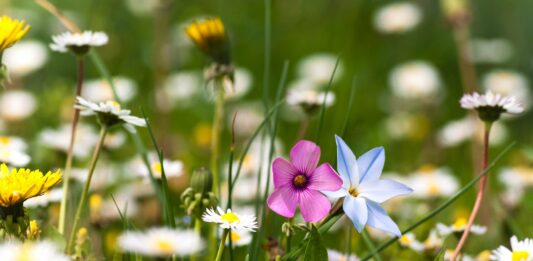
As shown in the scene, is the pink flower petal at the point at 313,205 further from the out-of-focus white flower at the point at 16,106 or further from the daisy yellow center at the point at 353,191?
the out-of-focus white flower at the point at 16,106

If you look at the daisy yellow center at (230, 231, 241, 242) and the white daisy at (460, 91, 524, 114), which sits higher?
the white daisy at (460, 91, 524, 114)

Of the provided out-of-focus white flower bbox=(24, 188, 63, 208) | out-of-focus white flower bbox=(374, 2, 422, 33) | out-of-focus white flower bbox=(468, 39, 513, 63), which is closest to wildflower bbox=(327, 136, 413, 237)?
out-of-focus white flower bbox=(24, 188, 63, 208)

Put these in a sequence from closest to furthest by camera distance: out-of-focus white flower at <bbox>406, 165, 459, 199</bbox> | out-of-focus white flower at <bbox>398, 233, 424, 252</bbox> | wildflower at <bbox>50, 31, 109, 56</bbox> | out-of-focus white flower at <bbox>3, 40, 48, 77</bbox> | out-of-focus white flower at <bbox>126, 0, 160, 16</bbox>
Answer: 1. wildflower at <bbox>50, 31, 109, 56</bbox>
2. out-of-focus white flower at <bbox>398, 233, 424, 252</bbox>
3. out-of-focus white flower at <bbox>406, 165, 459, 199</bbox>
4. out-of-focus white flower at <bbox>3, 40, 48, 77</bbox>
5. out-of-focus white flower at <bbox>126, 0, 160, 16</bbox>

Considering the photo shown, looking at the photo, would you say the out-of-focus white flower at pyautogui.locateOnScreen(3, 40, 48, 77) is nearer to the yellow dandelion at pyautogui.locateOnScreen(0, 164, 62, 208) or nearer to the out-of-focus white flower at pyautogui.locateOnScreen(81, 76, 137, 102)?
the out-of-focus white flower at pyautogui.locateOnScreen(81, 76, 137, 102)

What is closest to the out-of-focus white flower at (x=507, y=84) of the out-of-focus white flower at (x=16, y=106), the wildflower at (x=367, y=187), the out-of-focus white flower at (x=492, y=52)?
the out-of-focus white flower at (x=492, y=52)

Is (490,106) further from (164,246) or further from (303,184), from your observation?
(164,246)

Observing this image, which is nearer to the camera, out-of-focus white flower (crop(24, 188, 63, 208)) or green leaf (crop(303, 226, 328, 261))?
green leaf (crop(303, 226, 328, 261))

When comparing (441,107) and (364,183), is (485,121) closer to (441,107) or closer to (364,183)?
(364,183)

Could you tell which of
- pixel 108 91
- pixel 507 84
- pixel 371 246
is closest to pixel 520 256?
pixel 371 246
